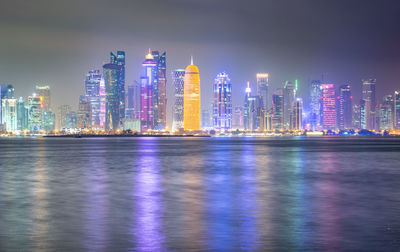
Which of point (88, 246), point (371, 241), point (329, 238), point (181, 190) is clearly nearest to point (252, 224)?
point (329, 238)

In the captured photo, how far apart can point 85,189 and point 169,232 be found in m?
21.0

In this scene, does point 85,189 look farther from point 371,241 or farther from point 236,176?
point 371,241

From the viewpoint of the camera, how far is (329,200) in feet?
111

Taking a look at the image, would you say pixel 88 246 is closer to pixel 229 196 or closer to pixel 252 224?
pixel 252 224

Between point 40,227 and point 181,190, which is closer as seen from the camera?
point 40,227

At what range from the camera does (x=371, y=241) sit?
19.4m

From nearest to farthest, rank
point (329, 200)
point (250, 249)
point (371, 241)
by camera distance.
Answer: point (250, 249)
point (371, 241)
point (329, 200)

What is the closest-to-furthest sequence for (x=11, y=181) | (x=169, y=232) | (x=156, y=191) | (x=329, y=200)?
(x=169, y=232), (x=329, y=200), (x=156, y=191), (x=11, y=181)

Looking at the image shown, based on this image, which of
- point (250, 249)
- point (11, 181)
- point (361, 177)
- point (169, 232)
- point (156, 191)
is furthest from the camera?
point (361, 177)

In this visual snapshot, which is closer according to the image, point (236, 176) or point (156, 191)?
point (156, 191)

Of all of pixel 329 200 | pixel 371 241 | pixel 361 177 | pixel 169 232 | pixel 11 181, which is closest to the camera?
pixel 371 241

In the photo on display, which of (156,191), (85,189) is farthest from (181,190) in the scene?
(85,189)

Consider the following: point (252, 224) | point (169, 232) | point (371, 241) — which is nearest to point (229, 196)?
point (252, 224)

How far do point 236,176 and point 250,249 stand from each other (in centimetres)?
3562
